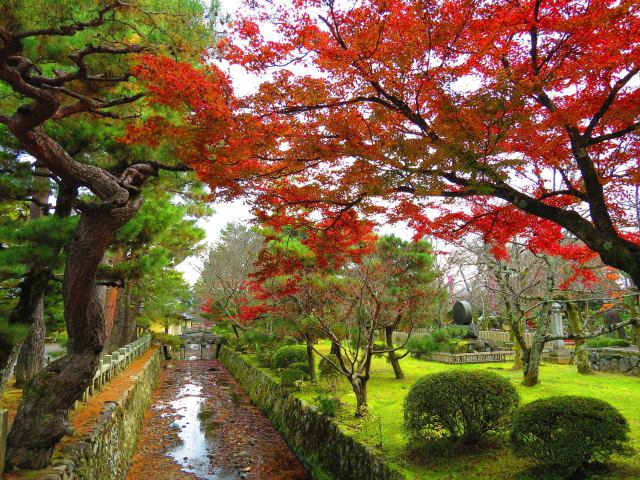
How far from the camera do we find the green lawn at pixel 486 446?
5250 mm

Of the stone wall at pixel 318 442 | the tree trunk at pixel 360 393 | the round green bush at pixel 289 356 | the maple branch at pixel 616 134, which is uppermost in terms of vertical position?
Result: the maple branch at pixel 616 134

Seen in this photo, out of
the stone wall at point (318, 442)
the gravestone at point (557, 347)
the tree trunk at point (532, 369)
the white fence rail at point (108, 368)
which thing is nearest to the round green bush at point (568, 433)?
the stone wall at point (318, 442)

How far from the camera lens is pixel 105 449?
694 cm

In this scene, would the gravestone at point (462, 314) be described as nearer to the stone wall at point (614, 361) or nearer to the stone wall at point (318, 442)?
the stone wall at point (614, 361)

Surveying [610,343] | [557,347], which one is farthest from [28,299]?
[610,343]

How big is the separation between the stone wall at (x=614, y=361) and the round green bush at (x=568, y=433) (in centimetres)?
1010

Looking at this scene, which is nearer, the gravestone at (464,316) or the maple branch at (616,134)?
the maple branch at (616,134)

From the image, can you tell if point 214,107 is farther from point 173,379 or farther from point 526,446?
point 173,379

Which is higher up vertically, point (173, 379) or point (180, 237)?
point (180, 237)

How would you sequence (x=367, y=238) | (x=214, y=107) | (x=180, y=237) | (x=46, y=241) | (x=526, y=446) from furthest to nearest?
→ (x=180, y=237)
(x=367, y=238)
(x=46, y=241)
(x=214, y=107)
(x=526, y=446)

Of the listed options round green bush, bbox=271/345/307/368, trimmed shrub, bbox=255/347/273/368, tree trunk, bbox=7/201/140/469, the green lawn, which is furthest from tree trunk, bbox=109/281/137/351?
tree trunk, bbox=7/201/140/469

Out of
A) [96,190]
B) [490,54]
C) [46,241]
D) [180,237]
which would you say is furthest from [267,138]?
[180,237]

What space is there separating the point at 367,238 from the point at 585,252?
4.56m

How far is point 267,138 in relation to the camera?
598 cm
